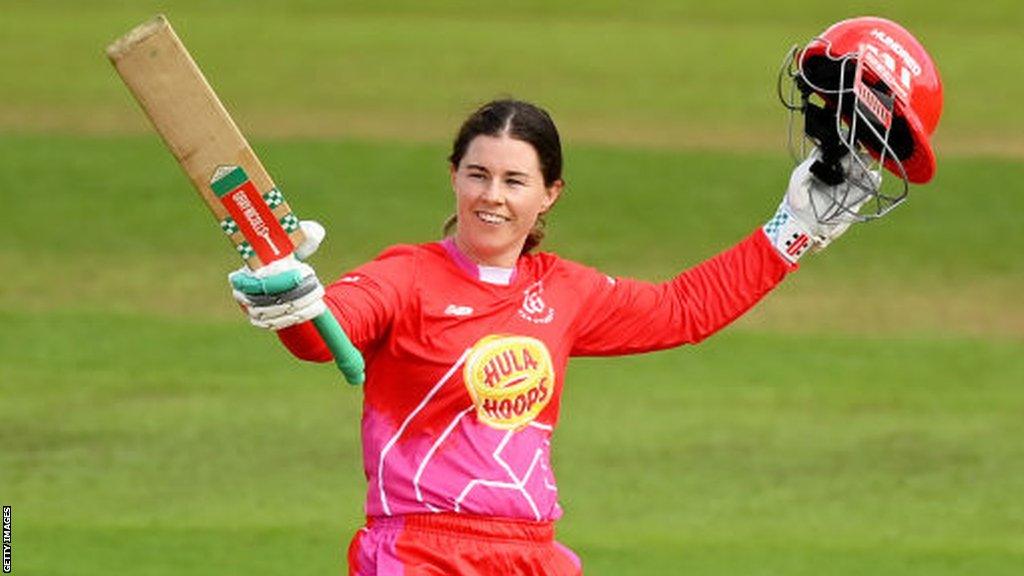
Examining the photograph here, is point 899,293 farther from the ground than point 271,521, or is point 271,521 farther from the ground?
point 271,521

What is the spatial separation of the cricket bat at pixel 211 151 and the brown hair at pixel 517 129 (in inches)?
30.0

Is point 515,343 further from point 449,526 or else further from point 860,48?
point 860,48

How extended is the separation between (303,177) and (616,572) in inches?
371

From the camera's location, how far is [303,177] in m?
19.3

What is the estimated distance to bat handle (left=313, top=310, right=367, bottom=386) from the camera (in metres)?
6.23

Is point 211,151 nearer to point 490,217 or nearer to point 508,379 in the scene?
point 490,217

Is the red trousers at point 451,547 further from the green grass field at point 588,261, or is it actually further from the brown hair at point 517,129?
the green grass field at point 588,261

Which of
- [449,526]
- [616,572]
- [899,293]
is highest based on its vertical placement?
[449,526]

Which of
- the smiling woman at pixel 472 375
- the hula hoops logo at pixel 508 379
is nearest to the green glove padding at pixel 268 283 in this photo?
the smiling woman at pixel 472 375

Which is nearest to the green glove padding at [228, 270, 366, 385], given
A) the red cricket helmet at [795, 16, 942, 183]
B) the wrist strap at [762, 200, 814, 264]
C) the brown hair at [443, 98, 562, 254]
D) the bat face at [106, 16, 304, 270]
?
the bat face at [106, 16, 304, 270]

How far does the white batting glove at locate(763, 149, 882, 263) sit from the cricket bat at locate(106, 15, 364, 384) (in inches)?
57.1

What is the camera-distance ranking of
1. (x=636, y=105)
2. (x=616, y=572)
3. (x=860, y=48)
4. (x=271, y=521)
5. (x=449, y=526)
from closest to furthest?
(x=449, y=526) → (x=860, y=48) → (x=616, y=572) → (x=271, y=521) → (x=636, y=105)

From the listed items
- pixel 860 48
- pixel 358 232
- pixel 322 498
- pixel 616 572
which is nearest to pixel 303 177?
pixel 358 232

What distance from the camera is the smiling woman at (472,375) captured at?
6730mm
